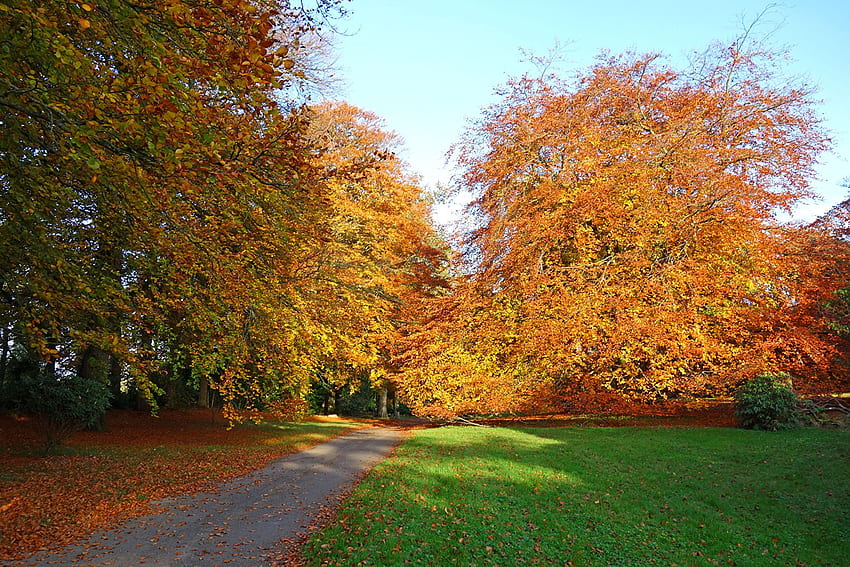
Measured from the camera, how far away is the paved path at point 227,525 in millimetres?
5465

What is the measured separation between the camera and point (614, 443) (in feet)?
43.1

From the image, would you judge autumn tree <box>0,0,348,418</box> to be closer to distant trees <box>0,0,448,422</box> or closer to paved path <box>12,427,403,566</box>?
distant trees <box>0,0,448,422</box>

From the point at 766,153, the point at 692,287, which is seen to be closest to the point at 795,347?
the point at 692,287

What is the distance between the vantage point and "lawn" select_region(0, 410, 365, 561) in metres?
6.43

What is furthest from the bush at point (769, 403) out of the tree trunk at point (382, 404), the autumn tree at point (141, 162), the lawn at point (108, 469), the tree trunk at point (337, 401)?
the tree trunk at point (337, 401)

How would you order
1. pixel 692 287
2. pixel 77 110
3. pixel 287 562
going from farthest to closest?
pixel 692 287, pixel 287 562, pixel 77 110

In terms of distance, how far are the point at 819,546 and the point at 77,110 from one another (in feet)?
33.3

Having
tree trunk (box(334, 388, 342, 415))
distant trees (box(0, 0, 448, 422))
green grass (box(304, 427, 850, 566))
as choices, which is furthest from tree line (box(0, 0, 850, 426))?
tree trunk (box(334, 388, 342, 415))

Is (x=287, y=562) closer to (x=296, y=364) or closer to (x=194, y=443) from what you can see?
(x=296, y=364)

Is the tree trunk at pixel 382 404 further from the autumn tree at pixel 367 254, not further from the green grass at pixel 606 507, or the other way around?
the green grass at pixel 606 507

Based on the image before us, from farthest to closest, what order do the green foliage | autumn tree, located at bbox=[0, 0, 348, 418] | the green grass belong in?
the green foliage → the green grass → autumn tree, located at bbox=[0, 0, 348, 418]

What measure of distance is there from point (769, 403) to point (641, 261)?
18.1 ft

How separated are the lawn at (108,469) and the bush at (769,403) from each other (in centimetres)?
1286

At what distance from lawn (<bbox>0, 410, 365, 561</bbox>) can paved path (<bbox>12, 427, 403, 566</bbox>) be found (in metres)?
0.46
